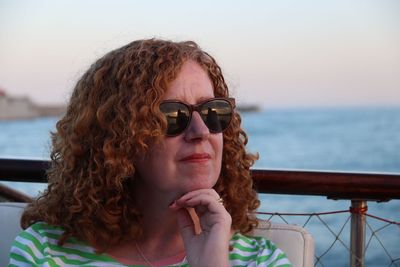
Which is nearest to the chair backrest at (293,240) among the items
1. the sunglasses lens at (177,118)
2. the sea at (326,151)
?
the sunglasses lens at (177,118)

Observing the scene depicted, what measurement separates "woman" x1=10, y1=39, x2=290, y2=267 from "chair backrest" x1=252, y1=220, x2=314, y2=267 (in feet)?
0.24

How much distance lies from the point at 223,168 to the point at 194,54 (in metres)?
0.38

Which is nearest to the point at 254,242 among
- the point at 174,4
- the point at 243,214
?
the point at 243,214

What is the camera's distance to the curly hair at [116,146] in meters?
1.63

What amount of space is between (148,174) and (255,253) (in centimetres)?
38

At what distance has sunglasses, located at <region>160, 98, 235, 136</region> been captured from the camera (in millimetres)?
1602

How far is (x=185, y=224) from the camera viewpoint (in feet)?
5.41

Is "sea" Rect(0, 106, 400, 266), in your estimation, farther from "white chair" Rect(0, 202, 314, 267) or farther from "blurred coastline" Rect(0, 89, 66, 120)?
"blurred coastline" Rect(0, 89, 66, 120)

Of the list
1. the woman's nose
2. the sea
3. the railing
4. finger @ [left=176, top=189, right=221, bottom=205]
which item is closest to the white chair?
the railing

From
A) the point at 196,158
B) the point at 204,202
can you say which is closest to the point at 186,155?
the point at 196,158

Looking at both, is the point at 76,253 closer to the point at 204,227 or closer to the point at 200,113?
the point at 204,227

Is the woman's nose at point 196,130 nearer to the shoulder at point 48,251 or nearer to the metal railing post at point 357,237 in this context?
the shoulder at point 48,251

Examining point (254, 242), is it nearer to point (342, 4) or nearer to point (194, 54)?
point (194, 54)

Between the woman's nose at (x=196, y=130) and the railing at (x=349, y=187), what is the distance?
57 centimetres
